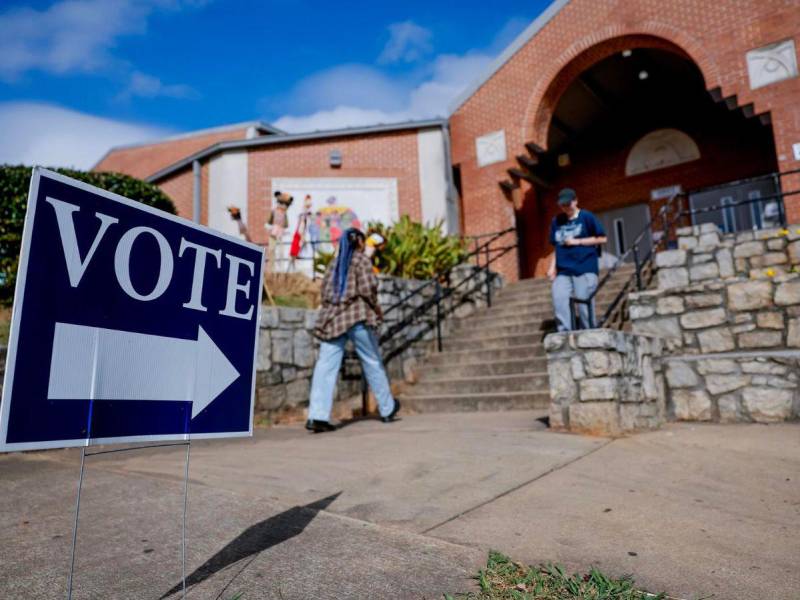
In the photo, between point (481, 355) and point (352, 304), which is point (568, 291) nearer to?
point (481, 355)

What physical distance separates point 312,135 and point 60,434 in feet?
40.5

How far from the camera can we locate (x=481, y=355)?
758 cm

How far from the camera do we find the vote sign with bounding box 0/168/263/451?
4.75 feet

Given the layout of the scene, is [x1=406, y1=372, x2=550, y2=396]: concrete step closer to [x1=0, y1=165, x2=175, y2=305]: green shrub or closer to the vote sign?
the vote sign

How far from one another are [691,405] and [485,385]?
2.25 meters

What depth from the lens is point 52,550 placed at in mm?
2043

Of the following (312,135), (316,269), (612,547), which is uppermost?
(312,135)

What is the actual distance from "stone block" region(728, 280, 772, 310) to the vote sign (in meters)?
5.27

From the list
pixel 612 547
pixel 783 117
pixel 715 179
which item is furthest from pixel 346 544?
pixel 715 179

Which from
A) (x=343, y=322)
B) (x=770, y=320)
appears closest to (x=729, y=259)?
(x=770, y=320)

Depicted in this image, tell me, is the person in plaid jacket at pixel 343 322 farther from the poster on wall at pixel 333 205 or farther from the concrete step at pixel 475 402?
the poster on wall at pixel 333 205

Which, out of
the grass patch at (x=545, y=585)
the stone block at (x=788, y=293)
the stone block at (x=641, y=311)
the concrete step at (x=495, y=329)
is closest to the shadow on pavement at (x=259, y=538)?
the grass patch at (x=545, y=585)

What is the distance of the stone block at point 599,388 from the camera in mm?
4379

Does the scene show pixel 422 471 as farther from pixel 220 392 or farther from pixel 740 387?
pixel 740 387
